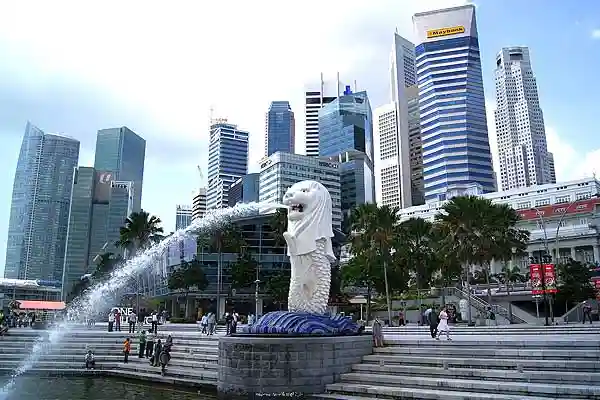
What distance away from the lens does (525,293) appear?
1948 inches

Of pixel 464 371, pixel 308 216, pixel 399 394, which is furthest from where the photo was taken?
pixel 308 216

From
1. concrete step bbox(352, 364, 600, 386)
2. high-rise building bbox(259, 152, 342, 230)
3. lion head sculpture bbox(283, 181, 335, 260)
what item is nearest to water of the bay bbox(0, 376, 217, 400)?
concrete step bbox(352, 364, 600, 386)

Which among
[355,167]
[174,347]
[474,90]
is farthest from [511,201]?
[174,347]

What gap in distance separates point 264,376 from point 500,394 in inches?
254

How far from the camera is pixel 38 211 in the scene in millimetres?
158000

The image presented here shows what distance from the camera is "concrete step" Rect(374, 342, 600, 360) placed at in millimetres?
14047

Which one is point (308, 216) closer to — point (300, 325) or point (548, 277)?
point (300, 325)

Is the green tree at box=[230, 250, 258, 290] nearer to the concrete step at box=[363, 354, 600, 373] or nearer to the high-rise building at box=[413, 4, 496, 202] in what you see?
the concrete step at box=[363, 354, 600, 373]

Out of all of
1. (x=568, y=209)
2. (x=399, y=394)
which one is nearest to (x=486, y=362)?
(x=399, y=394)

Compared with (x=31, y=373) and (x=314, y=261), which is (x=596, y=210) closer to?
(x=314, y=261)

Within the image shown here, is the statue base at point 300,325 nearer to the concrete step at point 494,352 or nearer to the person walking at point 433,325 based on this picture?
the concrete step at point 494,352

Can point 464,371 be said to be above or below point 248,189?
below

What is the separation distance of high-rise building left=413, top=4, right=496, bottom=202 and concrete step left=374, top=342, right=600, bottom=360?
13051 centimetres

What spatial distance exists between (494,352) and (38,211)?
166 metres
